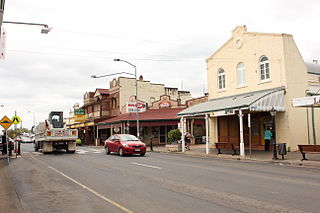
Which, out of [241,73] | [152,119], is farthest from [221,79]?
[152,119]

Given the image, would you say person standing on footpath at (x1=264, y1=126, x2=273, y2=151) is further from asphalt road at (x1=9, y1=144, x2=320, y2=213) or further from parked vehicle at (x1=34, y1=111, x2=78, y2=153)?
parked vehicle at (x1=34, y1=111, x2=78, y2=153)

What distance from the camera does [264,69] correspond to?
22094 mm

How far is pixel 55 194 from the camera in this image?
8508 millimetres

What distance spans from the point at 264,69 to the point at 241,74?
2.32 meters

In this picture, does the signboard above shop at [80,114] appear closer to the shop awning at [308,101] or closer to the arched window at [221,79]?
the arched window at [221,79]

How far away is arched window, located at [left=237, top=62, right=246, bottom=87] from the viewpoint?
23839 mm

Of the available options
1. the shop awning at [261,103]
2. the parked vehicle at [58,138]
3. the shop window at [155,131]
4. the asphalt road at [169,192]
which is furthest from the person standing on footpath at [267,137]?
the shop window at [155,131]

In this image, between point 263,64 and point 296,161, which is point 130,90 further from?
point 296,161

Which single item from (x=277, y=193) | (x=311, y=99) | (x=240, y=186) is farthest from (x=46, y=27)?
(x=311, y=99)

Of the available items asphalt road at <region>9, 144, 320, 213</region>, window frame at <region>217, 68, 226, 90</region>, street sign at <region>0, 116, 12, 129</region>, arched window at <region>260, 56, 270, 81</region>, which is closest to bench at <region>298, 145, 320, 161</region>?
asphalt road at <region>9, 144, 320, 213</region>

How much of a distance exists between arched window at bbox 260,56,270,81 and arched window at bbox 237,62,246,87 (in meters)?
1.67

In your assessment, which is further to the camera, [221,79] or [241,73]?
[221,79]

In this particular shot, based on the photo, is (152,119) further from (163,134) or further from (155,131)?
(163,134)

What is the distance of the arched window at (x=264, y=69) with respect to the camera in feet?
71.9
